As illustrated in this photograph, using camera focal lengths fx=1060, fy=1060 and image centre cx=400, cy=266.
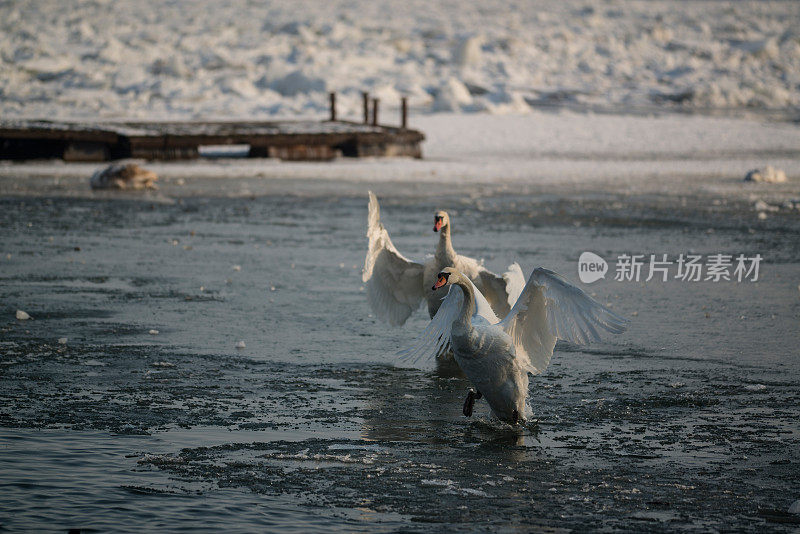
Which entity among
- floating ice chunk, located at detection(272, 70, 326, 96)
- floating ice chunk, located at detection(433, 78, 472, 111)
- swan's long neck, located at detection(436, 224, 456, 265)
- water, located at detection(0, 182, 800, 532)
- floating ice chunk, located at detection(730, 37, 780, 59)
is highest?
floating ice chunk, located at detection(730, 37, 780, 59)

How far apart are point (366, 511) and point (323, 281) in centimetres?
622

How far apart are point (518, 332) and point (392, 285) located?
2.17 m

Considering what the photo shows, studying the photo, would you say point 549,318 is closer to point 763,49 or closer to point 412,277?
point 412,277

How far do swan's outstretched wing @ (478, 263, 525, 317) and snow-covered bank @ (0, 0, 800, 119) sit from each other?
31.4m

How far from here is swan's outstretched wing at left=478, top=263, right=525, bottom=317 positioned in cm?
806

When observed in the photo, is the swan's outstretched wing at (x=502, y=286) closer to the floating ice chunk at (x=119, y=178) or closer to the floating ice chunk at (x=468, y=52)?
the floating ice chunk at (x=119, y=178)

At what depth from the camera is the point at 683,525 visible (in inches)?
203

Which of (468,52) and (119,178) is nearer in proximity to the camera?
(119,178)

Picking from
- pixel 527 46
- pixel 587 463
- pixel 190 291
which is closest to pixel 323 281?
pixel 190 291

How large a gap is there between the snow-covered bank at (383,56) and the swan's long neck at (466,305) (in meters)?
32.9

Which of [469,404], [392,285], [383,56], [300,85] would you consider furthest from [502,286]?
[383,56]

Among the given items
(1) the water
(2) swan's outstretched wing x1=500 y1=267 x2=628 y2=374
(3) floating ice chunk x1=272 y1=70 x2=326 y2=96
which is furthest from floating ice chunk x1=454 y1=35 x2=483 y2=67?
(2) swan's outstretched wing x1=500 y1=267 x2=628 y2=374

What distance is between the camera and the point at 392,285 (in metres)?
8.92

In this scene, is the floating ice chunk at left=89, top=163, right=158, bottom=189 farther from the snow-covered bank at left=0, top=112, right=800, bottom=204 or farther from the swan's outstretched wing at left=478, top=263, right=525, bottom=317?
the swan's outstretched wing at left=478, top=263, right=525, bottom=317
